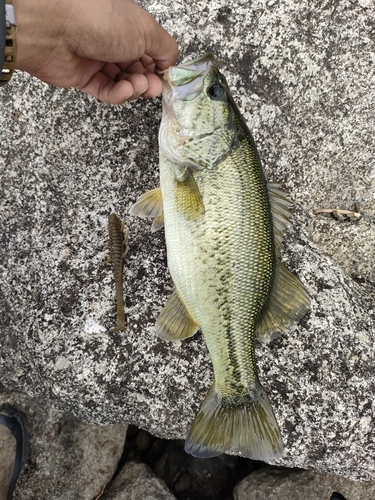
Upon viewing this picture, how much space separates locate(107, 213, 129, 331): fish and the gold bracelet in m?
0.98

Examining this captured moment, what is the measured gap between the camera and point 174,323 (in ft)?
8.08

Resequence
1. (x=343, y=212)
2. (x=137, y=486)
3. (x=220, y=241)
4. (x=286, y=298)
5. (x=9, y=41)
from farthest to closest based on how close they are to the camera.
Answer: (x=137, y=486), (x=343, y=212), (x=286, y=298), (x=220, y=241), (x=9, y=41)

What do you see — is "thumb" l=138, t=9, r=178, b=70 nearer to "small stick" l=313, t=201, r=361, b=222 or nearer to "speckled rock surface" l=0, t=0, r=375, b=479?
"speckled rock surface" l=0, t=0, r=375, b=479

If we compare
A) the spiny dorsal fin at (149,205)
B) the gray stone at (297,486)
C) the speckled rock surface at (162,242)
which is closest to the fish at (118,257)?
the speckled rock surface at (162,242)

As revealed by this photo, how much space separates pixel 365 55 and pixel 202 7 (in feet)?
3.81

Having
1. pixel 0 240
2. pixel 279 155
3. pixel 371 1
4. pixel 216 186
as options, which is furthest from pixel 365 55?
pixel 0 240

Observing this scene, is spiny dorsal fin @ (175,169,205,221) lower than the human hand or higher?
lower

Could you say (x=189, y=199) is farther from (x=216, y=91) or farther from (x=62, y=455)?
(x=62, y=455)

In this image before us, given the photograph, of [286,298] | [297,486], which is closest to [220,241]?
[286,298]

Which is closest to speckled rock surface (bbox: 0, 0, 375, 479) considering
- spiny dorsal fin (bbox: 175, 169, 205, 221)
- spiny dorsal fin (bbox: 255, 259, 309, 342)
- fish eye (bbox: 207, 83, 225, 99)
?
spiny dorsal fin (bbox: 255, 259, 309, 342)

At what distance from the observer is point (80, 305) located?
2656 millimetres

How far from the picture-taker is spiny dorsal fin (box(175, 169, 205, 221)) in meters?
2.25

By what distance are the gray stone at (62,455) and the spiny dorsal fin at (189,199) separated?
7.26 feet

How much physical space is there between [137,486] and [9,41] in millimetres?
3233
